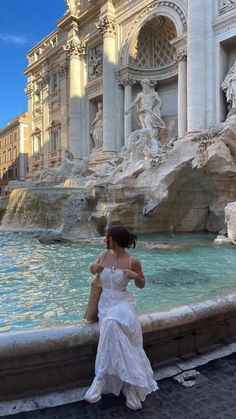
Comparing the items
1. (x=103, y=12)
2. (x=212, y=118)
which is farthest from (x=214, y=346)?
(x=103, y=12)

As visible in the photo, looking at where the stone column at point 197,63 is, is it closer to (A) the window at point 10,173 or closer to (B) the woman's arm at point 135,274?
(B) the woman's arm at point 135,274

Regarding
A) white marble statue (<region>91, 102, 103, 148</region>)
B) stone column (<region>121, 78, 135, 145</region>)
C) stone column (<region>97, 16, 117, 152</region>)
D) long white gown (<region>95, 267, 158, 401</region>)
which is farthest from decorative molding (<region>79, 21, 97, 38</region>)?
long white gown (<region>95, 267, 158, 401</region>)

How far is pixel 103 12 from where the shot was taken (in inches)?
768

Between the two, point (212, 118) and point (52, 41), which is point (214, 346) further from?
point (52, 41)

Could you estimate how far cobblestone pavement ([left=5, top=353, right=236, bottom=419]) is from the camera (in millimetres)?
1954

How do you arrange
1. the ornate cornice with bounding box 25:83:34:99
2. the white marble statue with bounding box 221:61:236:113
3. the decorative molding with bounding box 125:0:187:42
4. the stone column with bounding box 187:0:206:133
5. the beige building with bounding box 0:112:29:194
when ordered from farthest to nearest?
the beige building with bounding box 0:112:29:194
the ornate cornice with bounding box 25:83:34:99
the decorative molding with bounding box 125:0:187:42
the stone column with bounding box 187:0:206:133
the white marble statue with bounding box 221:61:236:113

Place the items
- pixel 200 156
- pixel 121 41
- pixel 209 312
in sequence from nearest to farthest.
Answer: pixel 209 312
pixel 200 156
pixel 121 41

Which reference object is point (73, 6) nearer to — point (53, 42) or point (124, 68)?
point (53, 42)

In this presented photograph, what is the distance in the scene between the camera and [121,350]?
6.84 feet

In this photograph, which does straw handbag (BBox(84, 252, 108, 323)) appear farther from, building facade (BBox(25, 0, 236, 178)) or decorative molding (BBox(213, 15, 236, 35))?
decorative molding (BBox(213, 15, 236, 35))

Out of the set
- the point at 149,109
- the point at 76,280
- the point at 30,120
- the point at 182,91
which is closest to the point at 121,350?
the point at 76,280

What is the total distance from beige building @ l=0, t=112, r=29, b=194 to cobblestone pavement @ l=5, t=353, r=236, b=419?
3607 cm

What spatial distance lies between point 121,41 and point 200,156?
12733 mm

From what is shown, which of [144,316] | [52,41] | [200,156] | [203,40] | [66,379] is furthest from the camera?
[52,41]
